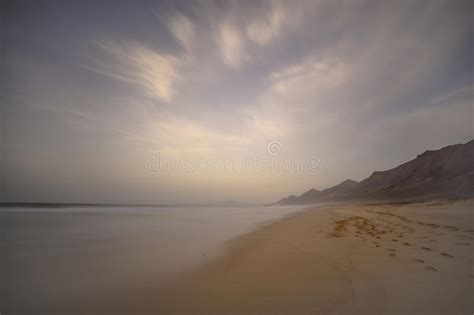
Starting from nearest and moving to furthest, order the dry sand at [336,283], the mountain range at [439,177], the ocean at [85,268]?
1. the dry sand at [336,283]
2. the ocean at [85,268]
3. the mountain range at [439,177]

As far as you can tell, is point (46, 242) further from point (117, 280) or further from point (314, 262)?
point (314, 262)

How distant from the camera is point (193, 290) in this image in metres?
3.41

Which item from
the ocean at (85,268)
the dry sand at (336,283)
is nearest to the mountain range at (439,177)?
the dry sand at (336,283)

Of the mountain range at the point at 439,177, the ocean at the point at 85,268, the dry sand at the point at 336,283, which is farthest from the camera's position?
the mountain range at the point at 439,177

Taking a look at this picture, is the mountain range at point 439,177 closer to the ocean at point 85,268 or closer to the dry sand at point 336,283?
the dry sand at point 336,283

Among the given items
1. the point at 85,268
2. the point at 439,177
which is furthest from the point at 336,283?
the point at 439,177

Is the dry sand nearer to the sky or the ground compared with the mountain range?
nearer to the ground

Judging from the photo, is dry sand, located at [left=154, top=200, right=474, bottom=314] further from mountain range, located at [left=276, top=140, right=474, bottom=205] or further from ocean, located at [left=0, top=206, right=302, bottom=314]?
mountain range, located at [left=276, top=140, right=474, bottom=205]

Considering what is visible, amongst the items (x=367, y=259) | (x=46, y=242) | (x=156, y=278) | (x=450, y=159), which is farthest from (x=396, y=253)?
(x=450, y=159)

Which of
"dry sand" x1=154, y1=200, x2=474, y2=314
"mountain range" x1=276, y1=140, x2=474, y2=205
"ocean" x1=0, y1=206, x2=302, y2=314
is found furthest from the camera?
"mountain range" x1=276, y1=140, x2=474, y2=205

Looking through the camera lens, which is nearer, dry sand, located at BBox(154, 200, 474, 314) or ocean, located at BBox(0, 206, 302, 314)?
dry sand, located at BBox(154, 200, 474, 314)

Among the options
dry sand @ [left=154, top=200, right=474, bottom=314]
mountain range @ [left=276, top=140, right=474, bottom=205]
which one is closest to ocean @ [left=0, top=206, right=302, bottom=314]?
dry sand @ [left=154, top=200, right=474, bottom=314]

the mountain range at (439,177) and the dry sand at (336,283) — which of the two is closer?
the dry sand at (336,283)

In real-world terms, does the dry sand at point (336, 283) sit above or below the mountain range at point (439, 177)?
below
